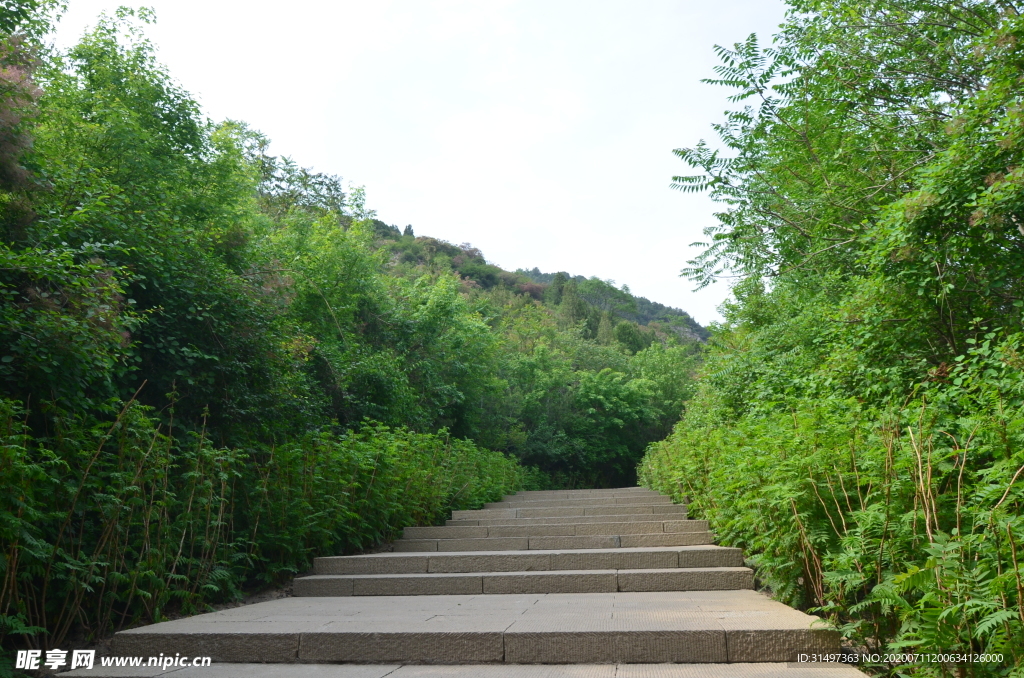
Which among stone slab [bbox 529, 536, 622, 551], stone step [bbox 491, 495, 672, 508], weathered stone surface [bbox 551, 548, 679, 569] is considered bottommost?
stone step [bbox 491, 495, 672, 508]

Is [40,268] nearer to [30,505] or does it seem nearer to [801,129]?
[30,505]

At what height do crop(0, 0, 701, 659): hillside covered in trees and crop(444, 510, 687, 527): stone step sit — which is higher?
crop(0, 0, 701, 659): hillside covered in trees

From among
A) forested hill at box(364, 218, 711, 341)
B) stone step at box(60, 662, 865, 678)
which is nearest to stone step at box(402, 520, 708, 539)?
stone step at box(60, 662, 865, 678)

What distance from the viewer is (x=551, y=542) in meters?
7.07

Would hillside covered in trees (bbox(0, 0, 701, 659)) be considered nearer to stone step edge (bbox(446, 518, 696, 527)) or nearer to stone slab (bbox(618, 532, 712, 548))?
stone step edge (bbox(446, 518, 696, 527))

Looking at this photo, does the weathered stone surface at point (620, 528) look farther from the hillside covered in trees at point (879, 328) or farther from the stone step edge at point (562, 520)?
the hillside covered in trees at point (879, 328)

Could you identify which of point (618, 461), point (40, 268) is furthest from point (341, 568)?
point (618, 461)

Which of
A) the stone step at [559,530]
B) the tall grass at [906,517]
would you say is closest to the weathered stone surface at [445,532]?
the stone step at [559,530]

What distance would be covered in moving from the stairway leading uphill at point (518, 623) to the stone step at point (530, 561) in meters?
0.01

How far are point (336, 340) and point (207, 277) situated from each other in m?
6.05

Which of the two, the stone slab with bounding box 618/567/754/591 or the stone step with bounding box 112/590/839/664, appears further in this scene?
the stone slab with bounding box 618/567/754/591

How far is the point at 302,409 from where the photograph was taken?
8.74m

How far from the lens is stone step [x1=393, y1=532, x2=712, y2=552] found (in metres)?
6.84

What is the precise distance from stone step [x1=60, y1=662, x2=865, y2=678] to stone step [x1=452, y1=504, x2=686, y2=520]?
531 cm
